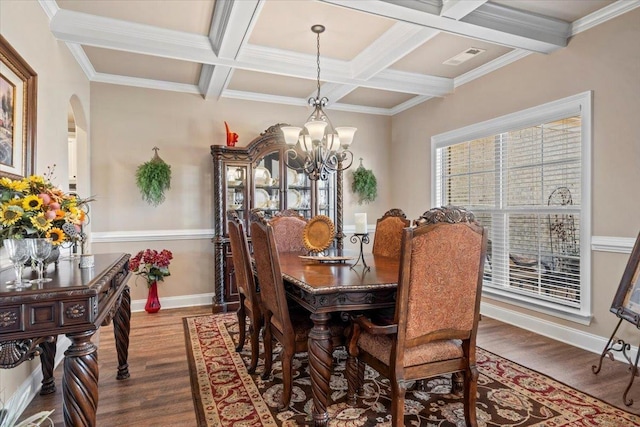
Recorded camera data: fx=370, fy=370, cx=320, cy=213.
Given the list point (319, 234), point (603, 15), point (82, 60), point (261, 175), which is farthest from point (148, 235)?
point (603, 15)

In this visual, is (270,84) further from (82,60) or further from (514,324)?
(514,324)

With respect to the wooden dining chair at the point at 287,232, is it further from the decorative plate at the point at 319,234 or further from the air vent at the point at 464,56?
the air vent at the point at 464,56

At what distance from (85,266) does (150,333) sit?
1.77m

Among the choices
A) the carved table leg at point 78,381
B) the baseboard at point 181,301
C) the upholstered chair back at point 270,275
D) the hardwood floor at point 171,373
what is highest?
the upholstered chair back at point 270,275

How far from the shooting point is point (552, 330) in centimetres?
337

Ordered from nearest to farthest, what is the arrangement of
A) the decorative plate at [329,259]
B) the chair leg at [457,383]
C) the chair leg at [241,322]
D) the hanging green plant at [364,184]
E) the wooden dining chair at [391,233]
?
the chair leg at [457,383], the decorative plate at [329,259], the chair leg at [241,322], the wooden dining chair at [391,233], the hanging green plant at [364,184]

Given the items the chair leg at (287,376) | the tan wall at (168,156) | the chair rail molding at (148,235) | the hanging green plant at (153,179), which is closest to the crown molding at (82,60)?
the tan wall at (168,156)

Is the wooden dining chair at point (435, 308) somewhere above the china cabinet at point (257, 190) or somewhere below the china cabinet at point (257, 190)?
below

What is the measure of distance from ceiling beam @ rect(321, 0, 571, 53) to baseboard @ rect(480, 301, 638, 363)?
247cm

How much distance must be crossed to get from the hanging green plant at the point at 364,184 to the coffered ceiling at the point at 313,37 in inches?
53.3

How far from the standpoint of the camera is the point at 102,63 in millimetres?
3850

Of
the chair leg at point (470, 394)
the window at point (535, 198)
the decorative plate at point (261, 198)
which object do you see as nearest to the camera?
the chair leg at point (470, 394)

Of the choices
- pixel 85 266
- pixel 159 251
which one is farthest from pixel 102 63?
pixel 85 266

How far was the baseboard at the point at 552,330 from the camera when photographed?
9.87 ft
